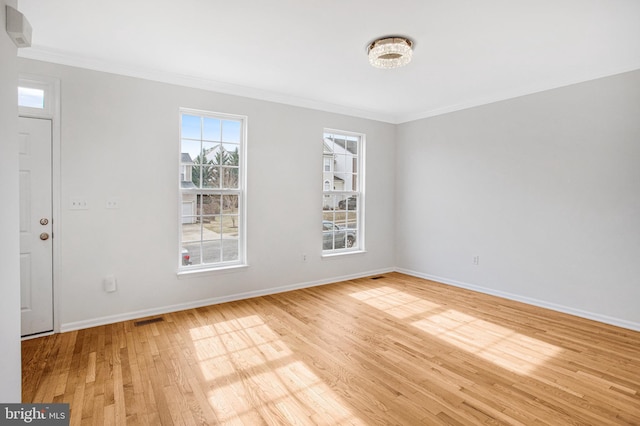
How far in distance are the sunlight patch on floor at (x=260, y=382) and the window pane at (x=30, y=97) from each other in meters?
2.63

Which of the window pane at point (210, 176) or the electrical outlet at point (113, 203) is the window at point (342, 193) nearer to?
the window pane at point (210, 176)

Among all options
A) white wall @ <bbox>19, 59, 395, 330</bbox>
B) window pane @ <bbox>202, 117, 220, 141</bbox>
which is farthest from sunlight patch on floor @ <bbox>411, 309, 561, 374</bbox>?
window pane @ <bbox>202, 117, 220, 141</bbox>

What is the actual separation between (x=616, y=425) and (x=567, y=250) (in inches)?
92.4

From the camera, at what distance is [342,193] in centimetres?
525

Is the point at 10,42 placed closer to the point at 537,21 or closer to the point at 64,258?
the point at 64,258

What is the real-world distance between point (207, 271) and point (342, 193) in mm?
2415

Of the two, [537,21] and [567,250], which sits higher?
[537,21]

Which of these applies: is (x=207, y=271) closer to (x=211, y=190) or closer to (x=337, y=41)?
(x=211, y=190)

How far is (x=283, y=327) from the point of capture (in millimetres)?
3309

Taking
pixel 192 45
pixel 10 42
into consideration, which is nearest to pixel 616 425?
pixel 10 42

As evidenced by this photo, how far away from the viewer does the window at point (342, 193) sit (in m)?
5.11

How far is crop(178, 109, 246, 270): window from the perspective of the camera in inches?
153

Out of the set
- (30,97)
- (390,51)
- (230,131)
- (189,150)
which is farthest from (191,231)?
(390,51)

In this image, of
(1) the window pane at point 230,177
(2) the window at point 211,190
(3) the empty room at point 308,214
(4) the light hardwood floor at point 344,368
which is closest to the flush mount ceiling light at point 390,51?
(3) the empty room at point 308,214
